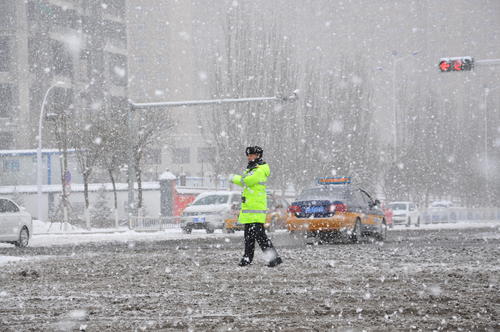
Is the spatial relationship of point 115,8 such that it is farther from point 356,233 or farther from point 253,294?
point 253,294

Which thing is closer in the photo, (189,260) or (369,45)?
(189,260)

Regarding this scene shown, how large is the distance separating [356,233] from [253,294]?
11.6 metres

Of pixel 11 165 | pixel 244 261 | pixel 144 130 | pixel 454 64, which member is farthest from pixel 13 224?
pixel 11 165

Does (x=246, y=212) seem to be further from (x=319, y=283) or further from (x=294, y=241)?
(x=294, y=241)

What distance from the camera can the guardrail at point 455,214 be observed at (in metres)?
52.6

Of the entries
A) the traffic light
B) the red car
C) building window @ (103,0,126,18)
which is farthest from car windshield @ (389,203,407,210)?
building window @ (103,0,126,18)

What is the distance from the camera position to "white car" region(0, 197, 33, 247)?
69.7 feet

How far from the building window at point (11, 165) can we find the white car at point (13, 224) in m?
31.1

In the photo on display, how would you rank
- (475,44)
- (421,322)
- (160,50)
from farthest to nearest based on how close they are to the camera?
1. (475,44)
2. (160,50)
3. (421,322)

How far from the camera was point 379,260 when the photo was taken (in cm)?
1372

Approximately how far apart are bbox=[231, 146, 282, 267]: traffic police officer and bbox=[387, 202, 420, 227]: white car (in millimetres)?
31923

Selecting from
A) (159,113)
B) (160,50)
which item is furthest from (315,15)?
(159,113)

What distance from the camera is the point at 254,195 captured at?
1243 cm

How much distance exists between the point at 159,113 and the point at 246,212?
3661 cm
